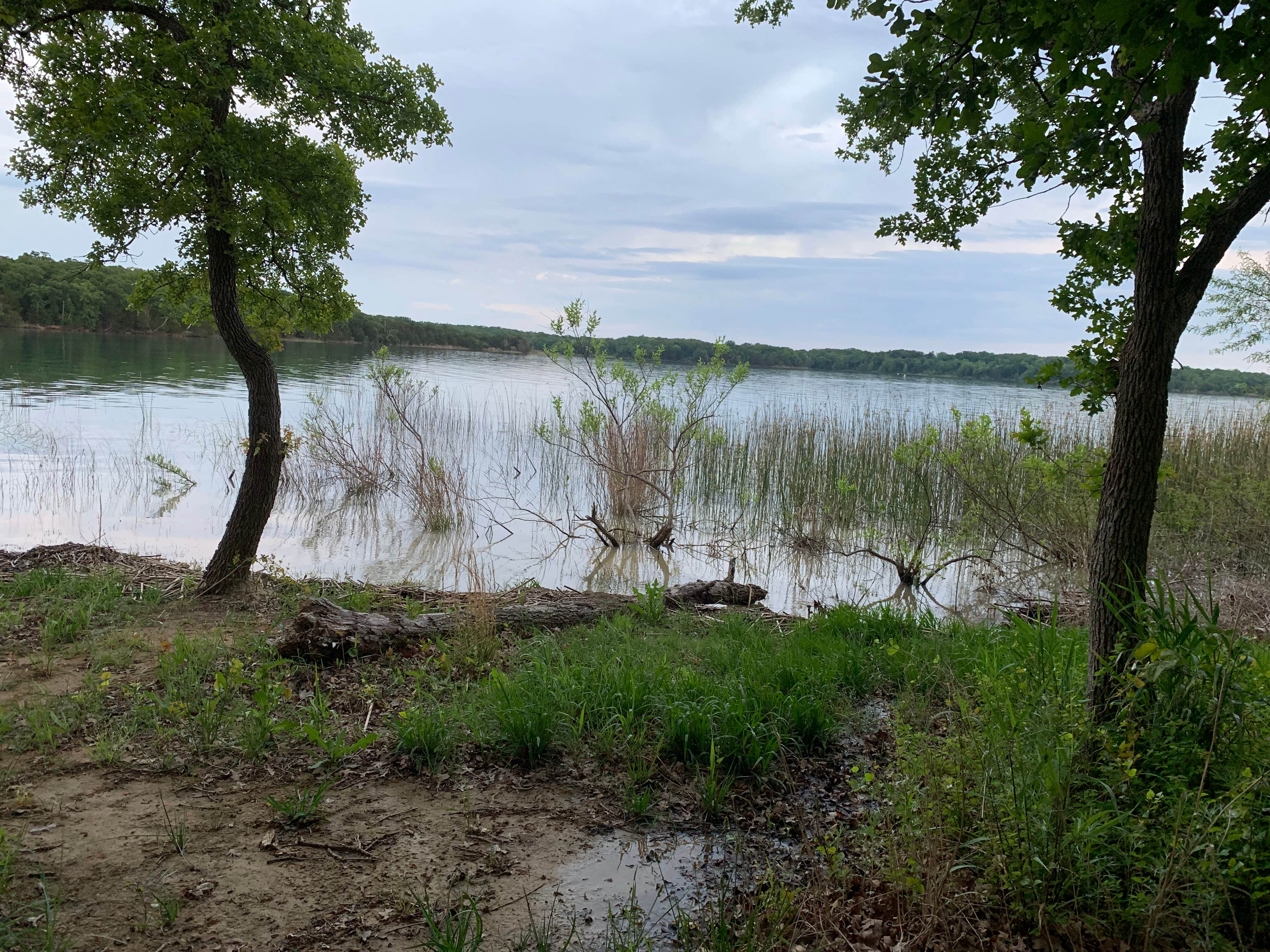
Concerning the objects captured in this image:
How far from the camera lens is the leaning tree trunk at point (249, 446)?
18.9 ft

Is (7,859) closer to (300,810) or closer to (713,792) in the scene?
(300,810)

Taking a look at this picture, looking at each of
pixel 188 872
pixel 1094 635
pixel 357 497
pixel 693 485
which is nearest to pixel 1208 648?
pixel 1094 635

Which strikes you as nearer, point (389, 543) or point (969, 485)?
point (969, 485)

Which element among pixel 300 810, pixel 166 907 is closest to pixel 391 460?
pixel 300 810

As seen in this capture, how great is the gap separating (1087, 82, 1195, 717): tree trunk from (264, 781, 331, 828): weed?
9.27 feet

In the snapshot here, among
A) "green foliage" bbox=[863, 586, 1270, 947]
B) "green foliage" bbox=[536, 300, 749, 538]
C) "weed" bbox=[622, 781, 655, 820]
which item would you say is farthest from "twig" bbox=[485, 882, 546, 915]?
"green foliage" bbox=[536, 300, 749, 538]

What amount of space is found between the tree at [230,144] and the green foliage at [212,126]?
12mm

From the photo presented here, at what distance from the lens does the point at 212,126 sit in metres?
4.99

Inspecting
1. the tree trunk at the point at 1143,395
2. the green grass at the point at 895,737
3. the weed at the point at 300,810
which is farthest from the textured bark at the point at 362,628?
the tree trunk at the point at 1143,395

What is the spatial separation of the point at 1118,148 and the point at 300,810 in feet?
A: 12.3

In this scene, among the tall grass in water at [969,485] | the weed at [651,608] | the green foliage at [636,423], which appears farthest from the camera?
the green foliage at [636,423]

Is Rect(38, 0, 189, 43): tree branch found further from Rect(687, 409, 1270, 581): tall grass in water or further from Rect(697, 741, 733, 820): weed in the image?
Rect(687, 409, 1270, 581): tall grass in water

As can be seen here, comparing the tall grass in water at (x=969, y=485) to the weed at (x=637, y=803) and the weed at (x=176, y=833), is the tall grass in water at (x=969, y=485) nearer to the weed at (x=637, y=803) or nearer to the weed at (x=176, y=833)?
the weed at (x=637, y=803)

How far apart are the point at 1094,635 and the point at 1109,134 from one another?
1701mm
